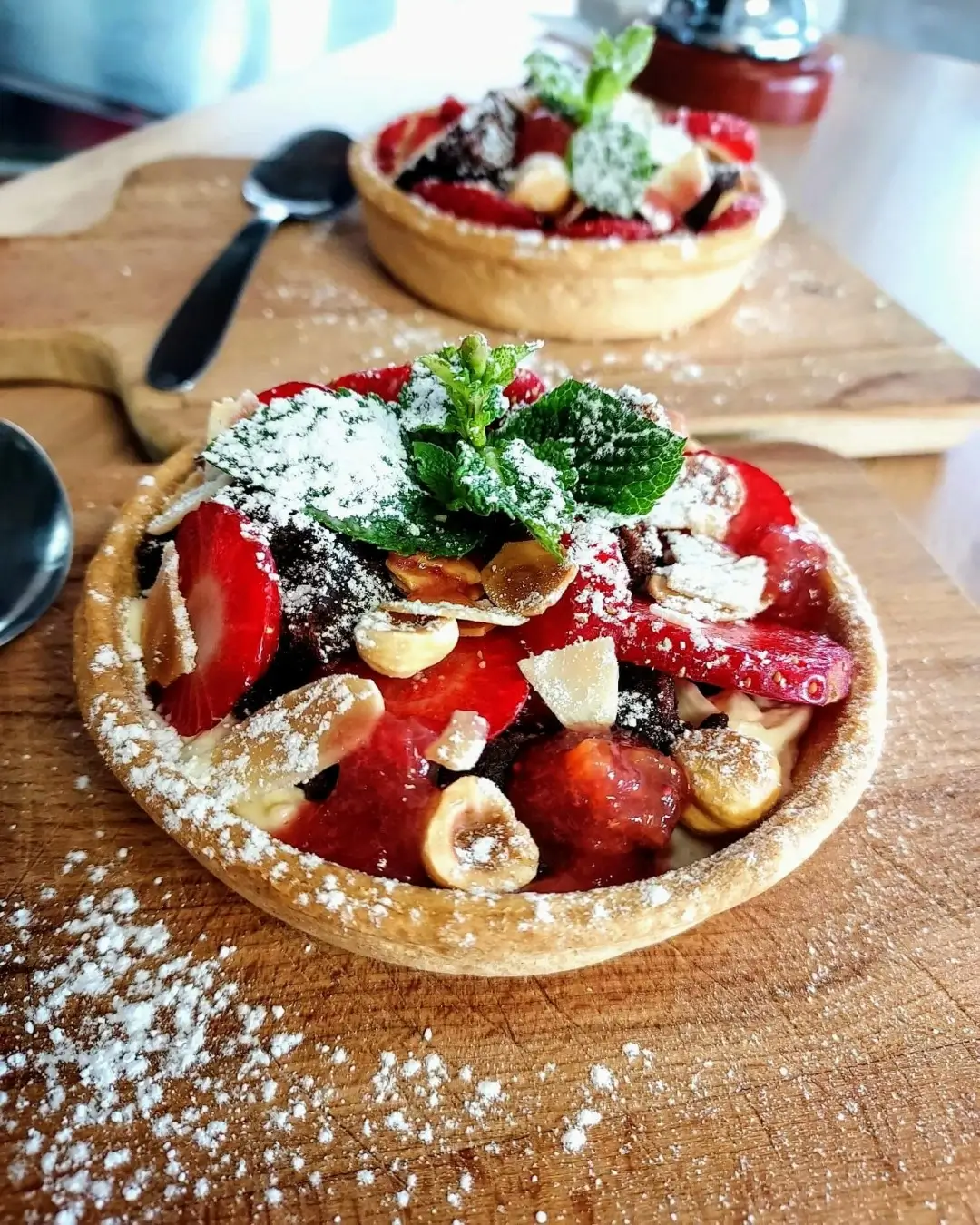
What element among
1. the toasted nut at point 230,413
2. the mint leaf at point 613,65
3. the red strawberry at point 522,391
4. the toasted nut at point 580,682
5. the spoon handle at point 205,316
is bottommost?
the spoon handle at point 205,316

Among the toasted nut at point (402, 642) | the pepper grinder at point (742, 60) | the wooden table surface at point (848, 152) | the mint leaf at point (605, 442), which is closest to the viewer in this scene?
the toasted nut at point (402, 642)

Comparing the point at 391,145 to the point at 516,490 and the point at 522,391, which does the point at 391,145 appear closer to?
the point at 522,391

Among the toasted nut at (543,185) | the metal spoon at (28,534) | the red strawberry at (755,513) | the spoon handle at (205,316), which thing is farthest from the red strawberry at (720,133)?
the metal spoon at (28,534)

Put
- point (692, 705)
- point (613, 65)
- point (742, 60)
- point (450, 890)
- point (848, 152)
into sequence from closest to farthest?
point (450, 890)
point (692, 705)
point (613, 65)
point (742, 60)
point (848, 152)

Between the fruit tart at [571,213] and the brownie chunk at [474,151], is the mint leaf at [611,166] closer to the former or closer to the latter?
the fruit tart at [571,213]

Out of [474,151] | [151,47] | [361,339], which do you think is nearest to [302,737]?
[361,339]

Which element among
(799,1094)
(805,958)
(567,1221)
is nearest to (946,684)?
(805,958)
